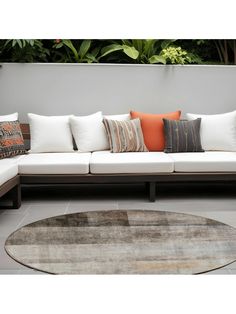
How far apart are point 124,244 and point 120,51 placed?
3.80 meters

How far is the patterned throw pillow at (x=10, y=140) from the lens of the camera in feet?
14.4

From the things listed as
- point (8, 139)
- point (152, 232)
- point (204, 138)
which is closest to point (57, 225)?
point (152, 232)

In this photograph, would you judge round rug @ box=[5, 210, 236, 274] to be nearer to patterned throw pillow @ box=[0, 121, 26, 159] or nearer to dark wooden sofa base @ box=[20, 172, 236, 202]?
dark wooden sofa base @ box=[20, 172, 236, 202]

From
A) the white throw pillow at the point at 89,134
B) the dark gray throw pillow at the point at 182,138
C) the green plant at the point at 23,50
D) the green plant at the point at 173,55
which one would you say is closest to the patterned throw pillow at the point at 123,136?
the white throw pillow at the point at 89,134

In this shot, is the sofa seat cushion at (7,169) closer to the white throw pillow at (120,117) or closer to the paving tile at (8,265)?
the paving tile at (8,265)

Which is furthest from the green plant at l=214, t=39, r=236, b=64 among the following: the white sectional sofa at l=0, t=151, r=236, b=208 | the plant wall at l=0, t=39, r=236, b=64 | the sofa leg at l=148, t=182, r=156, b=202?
the sofa leg at l=148, t=182, r=156, b=202

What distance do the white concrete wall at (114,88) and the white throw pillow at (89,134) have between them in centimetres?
42

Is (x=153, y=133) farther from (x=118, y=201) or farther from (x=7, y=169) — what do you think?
(x=7, y=169)

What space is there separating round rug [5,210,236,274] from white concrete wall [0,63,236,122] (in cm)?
250

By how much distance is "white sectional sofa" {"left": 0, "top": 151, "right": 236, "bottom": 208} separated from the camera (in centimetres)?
427

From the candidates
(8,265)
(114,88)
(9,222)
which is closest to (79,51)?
(114,88)

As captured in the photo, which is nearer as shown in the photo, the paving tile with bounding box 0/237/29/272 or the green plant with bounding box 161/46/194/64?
the paving tile with bounding box 0/237/29/272

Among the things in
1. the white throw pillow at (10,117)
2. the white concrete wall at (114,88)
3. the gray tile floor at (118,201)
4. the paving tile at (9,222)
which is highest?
the white concrete wall at (114,88)
